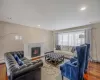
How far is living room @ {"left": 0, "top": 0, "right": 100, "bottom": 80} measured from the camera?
6.03ft

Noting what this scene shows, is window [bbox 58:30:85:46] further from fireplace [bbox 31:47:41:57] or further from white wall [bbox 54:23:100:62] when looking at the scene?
fireplace [bbox 31:47:41:57]

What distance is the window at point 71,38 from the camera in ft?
16.1

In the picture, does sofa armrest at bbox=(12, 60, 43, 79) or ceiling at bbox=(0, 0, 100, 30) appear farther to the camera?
ceiling at bbox=(0, 0, 100, 30)

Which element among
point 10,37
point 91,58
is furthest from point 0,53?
point 91,58

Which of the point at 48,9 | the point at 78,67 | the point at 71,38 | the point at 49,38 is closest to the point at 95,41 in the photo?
the point at 71,38

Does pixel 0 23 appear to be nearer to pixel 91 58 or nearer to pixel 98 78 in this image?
pixel 98 78

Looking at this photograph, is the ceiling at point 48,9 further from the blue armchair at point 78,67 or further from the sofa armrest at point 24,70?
the sofa armrest at point 24,70

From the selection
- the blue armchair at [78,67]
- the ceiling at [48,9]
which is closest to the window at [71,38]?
the ceiling at [48,9]

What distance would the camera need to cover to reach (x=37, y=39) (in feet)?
19.2

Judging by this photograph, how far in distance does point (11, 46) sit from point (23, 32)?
1315mm

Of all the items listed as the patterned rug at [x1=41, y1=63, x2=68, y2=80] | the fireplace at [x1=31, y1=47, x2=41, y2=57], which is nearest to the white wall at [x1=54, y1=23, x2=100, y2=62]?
the patterned rug at [x1=41, y1=63, x2=68, y2=80]

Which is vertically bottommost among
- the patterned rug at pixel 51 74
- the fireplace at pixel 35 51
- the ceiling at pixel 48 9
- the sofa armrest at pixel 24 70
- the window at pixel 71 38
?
the patterned rug at pixel 51 74

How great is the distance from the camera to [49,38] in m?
7.05

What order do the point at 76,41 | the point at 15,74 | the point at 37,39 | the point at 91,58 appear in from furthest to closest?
the point at 37,39
the point at 76,41
the point at 91,58
the point at 15,74
